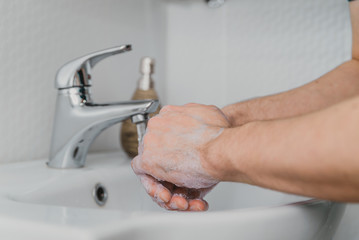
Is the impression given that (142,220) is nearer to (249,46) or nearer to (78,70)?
(78,70)

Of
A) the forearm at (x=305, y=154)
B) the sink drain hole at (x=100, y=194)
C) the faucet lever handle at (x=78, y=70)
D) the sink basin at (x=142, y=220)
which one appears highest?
the faucet lever handle at (x=78, y=70)

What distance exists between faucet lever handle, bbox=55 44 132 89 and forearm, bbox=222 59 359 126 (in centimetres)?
20

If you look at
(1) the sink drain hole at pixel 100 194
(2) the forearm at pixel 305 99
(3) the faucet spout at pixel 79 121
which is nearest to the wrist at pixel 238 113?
(2) the forearm at pixel 305 99

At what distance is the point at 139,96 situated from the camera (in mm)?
772

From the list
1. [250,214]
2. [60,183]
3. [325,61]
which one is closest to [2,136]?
[60,183]

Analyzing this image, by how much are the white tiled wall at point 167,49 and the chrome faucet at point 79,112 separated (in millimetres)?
72

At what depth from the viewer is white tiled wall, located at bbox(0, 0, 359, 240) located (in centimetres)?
66

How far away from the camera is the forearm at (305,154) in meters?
0.28

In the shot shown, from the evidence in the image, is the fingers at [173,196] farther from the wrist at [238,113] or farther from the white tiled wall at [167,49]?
the white tiled wall at [167,49]

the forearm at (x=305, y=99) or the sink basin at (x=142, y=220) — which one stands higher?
the forearm at (x=305, y=99)

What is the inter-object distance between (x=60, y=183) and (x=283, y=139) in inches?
13.1

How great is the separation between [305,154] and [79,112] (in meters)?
0.41

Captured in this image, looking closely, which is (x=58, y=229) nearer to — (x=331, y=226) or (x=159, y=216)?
(x=159, y=216)

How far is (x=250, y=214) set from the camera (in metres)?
0.34
